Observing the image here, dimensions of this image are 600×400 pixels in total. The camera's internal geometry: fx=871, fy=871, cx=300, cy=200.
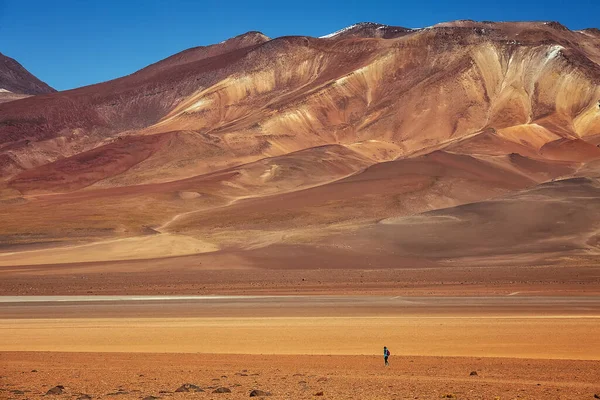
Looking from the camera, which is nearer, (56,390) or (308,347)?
(56,390)

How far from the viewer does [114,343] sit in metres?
23.3

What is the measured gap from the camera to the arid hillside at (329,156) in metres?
63.7

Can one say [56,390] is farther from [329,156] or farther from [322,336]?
[329,156]

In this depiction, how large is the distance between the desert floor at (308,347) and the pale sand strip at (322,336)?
3 cm

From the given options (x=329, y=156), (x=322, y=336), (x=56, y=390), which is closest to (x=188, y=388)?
(x=56, y=390)

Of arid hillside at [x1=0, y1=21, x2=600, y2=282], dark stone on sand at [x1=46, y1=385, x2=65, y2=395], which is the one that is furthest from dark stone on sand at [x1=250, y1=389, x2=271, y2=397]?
arid hillside at [x1=0, y1=21, x2=600, y2=282]

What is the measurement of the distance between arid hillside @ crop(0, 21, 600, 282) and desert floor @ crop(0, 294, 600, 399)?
851 inches

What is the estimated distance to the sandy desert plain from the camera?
19.1 m

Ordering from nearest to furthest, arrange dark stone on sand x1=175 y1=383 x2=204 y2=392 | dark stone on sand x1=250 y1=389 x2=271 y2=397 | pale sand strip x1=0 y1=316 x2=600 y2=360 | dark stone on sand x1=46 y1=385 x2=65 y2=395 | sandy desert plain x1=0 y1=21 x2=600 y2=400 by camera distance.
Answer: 1. dark stone on sand x1=250 y1=389 x2=271 y2=397
2. dark stone on sand x1=46 y1=385 x2=65 y2=395
3. dark stone on sand x1=175 y1=383 x2=204 y2=392
4. sandy desert plain x1=0 y1=21 x2=600 y2=400
5. pale sand strip x1=0 y1=316 x2=600 y2=360

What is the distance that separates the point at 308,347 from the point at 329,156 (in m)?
89.7

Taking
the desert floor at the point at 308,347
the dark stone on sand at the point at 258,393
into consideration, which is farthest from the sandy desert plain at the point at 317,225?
the dark stone on sand at the point at 258,393

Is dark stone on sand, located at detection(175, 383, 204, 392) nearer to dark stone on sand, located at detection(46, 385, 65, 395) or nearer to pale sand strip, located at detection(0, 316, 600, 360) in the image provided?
dark stone on sand, located at detection(46, 385, 65, 395)

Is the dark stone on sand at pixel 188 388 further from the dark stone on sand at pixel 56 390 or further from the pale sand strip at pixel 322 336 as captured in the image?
the pale sand strip at pixel 322 336

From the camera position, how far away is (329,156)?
11144 centimetres
